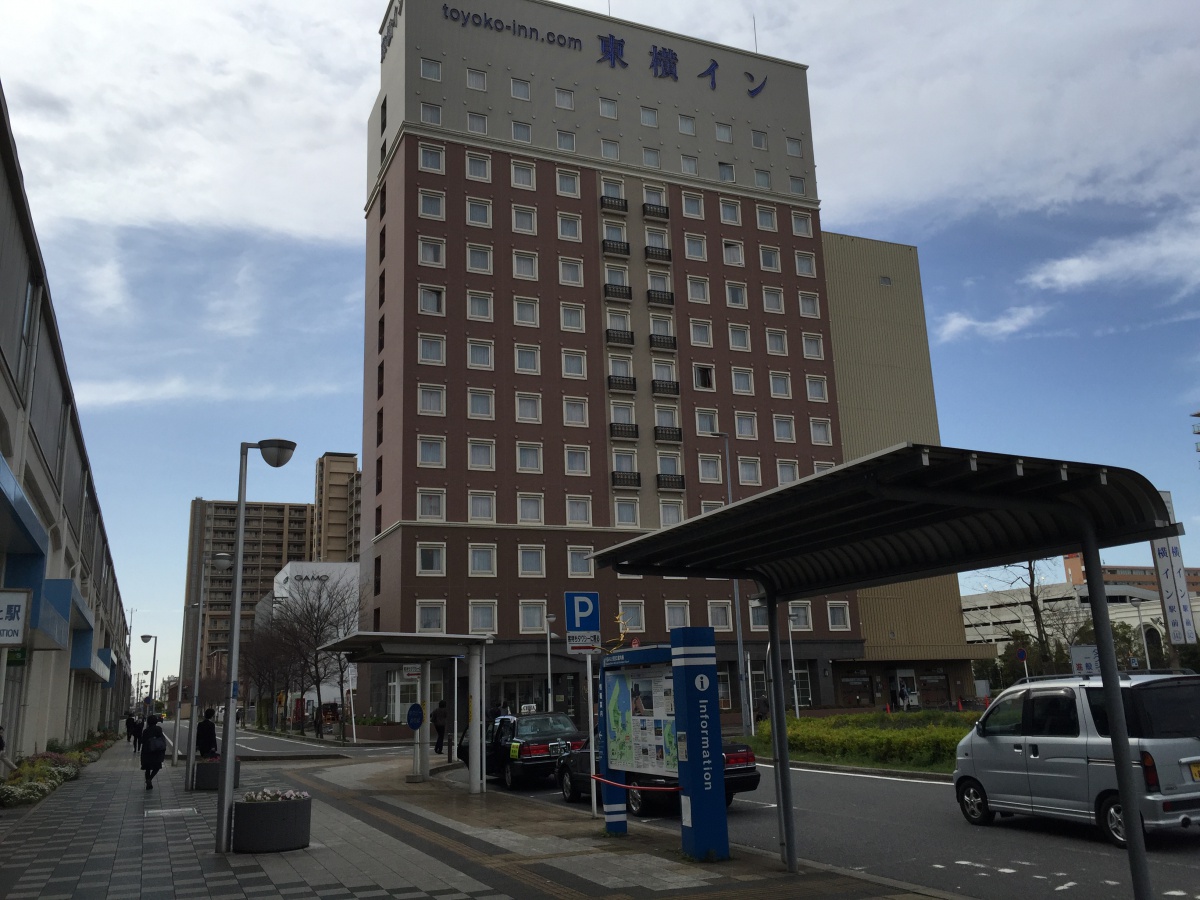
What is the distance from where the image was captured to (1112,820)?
11273 mm

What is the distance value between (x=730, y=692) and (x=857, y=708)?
25.6ft

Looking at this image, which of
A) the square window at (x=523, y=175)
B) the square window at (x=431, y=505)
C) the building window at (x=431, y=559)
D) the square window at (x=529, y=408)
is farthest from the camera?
the square window at (x=523, y=175)

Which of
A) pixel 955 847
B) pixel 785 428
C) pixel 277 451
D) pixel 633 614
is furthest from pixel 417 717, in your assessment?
pixel 785 428

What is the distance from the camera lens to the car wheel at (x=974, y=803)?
13.3 metres

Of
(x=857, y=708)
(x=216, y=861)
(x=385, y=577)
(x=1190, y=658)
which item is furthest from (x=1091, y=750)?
(x=1190, y=658)

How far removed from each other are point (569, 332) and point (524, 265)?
15.1ft

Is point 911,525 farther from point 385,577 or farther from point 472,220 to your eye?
point 472,220

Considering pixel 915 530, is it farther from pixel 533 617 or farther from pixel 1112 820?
pixel 533 617

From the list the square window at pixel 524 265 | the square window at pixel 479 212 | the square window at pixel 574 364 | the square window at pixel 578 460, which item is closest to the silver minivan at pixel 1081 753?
the square window at pixel 578 460

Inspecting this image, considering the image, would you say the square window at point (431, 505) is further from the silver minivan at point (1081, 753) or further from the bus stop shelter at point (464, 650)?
the silver minivan at point (1081, 753)

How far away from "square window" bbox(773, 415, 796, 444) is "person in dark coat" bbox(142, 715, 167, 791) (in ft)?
139

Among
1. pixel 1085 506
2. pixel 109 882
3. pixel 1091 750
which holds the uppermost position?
pixel 1085 506

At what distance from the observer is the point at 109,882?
37.3 ft

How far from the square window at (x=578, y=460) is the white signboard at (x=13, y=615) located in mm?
41046
